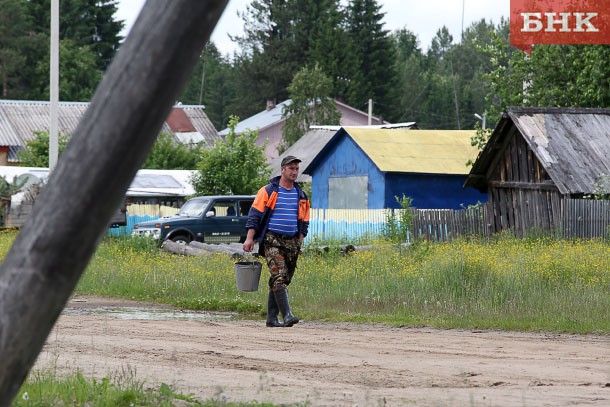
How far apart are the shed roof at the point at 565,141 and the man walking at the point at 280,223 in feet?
46.3

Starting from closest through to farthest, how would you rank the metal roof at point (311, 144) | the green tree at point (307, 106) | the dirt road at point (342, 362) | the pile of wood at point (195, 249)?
the dirt road at point (342, 362) < the pile of wood at point (195, 249) < the metal roof at point (311, 144) < the green tree at point (307, 106)

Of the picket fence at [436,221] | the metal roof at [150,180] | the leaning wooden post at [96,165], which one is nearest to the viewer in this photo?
the leaning wooden post at [96,165]

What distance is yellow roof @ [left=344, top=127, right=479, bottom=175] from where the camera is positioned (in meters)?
39.4

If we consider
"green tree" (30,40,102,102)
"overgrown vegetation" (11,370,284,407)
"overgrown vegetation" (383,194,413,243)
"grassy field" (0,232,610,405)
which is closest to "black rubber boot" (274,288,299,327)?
"grassy field" (0,232,610,405)

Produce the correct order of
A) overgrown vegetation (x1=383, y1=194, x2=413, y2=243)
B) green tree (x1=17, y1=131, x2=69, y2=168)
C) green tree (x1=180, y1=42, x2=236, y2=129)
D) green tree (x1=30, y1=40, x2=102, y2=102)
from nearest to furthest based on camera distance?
overgrown vegetation (x1=383, y1=194, x2=413, y2=243) < green tree (x1=17, y1=131, x2=69, y2=168) < green tree (x1=30, y1=40, x2=102, y2=102) < green tree (x1=180, y1=42, x2=236, y2=129)

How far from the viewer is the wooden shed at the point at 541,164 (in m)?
26.6

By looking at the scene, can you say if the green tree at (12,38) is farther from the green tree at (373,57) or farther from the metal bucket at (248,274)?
the metal bucket at (248,274)

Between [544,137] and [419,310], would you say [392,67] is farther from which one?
[419,310]

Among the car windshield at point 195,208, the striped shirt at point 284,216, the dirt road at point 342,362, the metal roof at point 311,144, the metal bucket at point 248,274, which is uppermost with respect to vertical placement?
the metal roof at point 311,144

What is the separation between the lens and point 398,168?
39.2 metres

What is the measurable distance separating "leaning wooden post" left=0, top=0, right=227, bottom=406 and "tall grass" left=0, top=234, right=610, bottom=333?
10.4 meters

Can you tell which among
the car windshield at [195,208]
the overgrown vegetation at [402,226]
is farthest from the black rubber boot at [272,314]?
the car windshield at [195,208]

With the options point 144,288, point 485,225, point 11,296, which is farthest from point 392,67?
point 11,296

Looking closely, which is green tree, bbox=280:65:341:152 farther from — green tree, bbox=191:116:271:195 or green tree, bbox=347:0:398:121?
green tree, bbox=191:116:271:195
